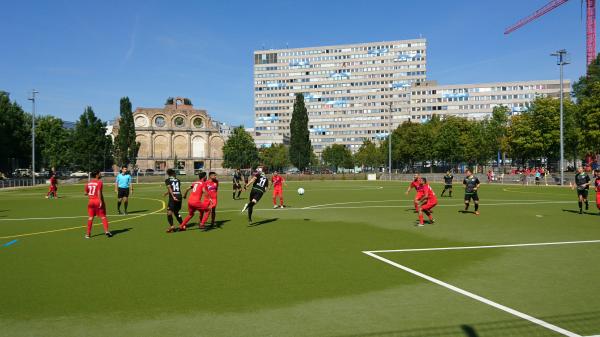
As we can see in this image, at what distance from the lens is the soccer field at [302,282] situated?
19.2ft

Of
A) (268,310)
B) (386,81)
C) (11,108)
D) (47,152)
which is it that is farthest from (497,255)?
(386,81)

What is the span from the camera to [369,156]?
118m

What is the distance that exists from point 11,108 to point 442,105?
129414 millimetres

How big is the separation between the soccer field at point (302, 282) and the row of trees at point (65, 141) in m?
67.8

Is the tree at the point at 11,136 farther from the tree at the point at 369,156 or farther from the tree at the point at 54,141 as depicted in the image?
the tree at the point at 369,156

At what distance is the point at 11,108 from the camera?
7175cm

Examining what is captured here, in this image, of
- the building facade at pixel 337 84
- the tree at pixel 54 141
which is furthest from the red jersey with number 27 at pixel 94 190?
the building facade at pixel 337 84

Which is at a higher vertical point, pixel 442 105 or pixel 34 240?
pixel 442 105

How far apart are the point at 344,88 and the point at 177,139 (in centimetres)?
8292

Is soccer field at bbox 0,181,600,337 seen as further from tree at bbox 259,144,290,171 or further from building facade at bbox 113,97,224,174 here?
tree at bbox 259,144,290,171

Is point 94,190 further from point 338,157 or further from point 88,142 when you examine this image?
point 338,157

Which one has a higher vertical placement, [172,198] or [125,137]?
[125,137]

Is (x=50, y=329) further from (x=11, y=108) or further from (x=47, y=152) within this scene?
(x=47, y=152)

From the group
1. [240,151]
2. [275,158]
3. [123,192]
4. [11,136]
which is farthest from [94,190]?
[275,158]
